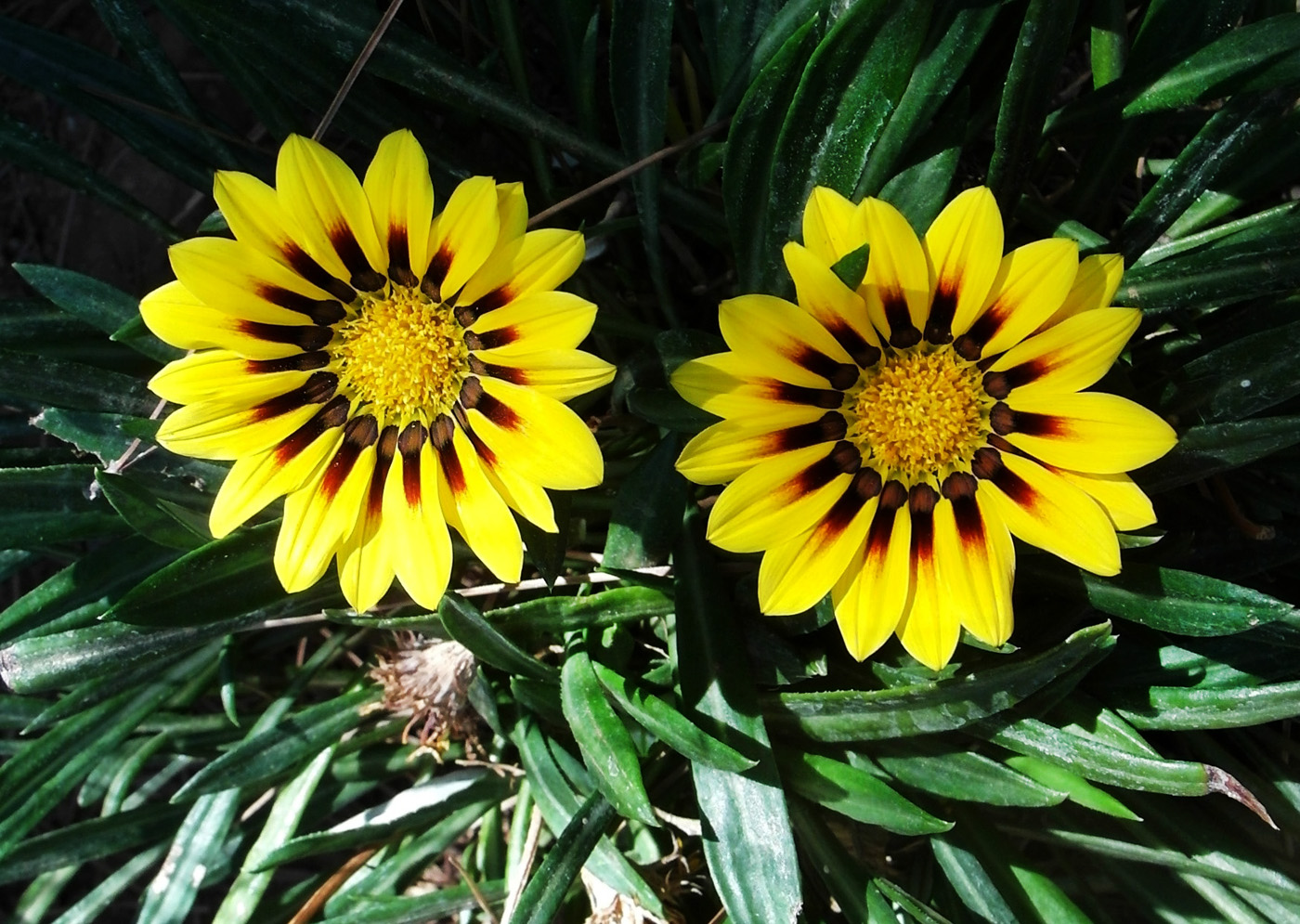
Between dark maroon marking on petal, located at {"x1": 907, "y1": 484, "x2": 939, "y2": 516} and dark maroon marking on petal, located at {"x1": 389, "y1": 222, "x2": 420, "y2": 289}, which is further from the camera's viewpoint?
dark maroon marking on petal, located at {"x1": 907, "y1": 484, "x2": 939, "y2": 516}

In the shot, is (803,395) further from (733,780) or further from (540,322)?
(733,780)

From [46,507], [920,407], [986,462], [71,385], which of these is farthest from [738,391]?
[46,507]

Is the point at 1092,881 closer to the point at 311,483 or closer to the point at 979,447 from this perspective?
the point at 979,447

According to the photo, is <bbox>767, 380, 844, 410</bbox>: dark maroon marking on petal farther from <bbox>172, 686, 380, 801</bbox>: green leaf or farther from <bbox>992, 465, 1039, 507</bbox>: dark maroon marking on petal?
<bbox>172, 686, 380, 801</bbox>: green leaf

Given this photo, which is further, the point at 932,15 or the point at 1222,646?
the point at 1222,646

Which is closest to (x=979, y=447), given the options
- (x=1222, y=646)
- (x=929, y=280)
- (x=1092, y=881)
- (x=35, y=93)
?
(x=929, y=280)

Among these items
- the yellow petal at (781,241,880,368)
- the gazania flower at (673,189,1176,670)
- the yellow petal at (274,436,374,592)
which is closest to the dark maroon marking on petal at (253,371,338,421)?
the yellow petal at (274,436,374,592)

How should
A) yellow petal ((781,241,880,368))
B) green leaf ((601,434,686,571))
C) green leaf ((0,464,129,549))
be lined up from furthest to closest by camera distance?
green leaf ((0,464,129,549)), green leaf ((601,434,686,571)), yellow petal ((781,241,880,368))
